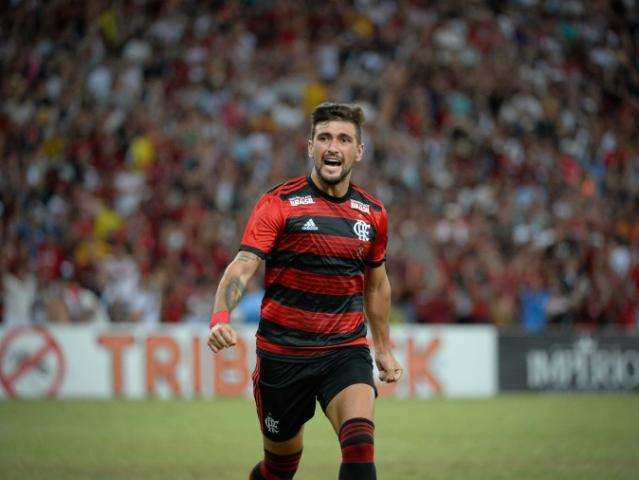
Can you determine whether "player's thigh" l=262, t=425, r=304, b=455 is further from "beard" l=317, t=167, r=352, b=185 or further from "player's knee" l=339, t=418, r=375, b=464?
"beard" l=317, t=167, r=352, b=185

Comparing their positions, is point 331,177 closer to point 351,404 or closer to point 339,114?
point 339,114

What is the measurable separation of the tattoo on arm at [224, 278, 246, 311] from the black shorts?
1.71 ft

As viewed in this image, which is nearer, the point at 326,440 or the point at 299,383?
the point at 299,383

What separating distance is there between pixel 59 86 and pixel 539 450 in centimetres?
1313

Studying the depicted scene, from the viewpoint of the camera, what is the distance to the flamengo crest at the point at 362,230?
616cm

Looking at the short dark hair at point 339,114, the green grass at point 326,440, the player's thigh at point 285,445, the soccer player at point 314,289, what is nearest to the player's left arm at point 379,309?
the soccer player at point 314,289

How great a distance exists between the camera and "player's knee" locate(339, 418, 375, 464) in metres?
5.63

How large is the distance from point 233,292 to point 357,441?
0.99m

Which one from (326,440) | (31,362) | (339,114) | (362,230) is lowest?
(326,440)

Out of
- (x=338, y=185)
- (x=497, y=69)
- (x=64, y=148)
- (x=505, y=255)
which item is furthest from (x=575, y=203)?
(x=338, y=185)

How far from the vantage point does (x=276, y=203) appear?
6016 millimetres

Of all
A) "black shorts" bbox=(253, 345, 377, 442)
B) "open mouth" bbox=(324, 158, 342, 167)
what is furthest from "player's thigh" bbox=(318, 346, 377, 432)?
"open mouth" bbox=(324, 158, 342, 167)

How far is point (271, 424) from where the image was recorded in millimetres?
6160

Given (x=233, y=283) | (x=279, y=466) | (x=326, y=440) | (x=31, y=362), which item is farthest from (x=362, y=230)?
(x=31, y=362)
